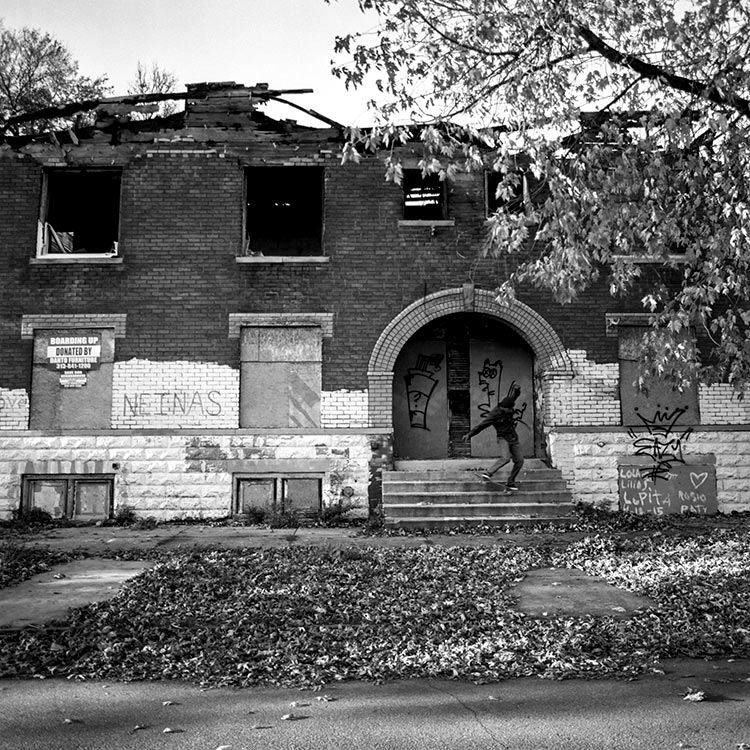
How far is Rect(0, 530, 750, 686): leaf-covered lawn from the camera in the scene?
5.00 m

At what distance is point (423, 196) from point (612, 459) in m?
6.50

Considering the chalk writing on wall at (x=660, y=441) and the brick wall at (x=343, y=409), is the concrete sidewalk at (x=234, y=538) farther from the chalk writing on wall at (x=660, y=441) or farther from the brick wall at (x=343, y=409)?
the chalk writing on wall at (x=660, y=441)

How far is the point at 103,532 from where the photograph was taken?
11750mm

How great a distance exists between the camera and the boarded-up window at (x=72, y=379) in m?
13.1

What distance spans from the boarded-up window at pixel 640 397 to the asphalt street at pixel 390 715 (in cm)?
889

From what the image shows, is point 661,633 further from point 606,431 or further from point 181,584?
point 606,431

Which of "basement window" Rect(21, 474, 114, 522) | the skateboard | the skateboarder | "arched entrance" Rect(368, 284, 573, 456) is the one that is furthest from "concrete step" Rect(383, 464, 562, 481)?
"basement window" Rect(21, 474, 114, 522)

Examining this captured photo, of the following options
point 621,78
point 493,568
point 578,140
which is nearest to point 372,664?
point 493,568

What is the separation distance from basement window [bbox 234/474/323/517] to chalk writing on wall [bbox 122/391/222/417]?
129 cm

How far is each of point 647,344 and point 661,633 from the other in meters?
3.42

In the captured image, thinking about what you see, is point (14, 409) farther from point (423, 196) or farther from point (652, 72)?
point (652, 72)

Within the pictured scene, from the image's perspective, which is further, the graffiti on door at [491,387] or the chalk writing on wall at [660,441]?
the graffiti on door at [491,387]

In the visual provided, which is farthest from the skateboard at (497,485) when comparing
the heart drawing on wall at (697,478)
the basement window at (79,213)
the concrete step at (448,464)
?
the basement window at (79,213)

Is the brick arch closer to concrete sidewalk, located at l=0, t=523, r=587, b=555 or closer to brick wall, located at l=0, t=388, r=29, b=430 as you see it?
concrete sidewalk, located at l=0, t=523, r=587, b=555
